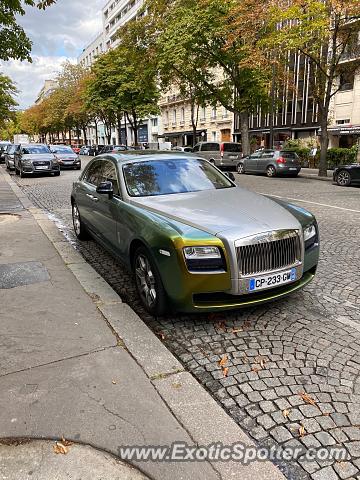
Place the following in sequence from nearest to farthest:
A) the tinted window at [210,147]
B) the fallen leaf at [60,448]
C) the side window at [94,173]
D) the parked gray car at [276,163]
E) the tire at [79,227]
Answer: the fallen leaf at [60,448]
the side window at [94,173]
the tire at [79,227]
the parked gray car at [276,163]
the tinted window at [210,147]

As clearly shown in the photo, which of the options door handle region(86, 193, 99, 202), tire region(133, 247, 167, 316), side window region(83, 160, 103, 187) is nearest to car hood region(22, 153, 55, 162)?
side window region(83, 160, 103, 187)

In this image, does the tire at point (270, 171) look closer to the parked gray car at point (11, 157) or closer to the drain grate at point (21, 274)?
the parked gray car at point (11, 157)

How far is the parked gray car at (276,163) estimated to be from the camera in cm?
2019

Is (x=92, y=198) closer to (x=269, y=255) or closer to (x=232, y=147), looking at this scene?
(x=269, y=255)

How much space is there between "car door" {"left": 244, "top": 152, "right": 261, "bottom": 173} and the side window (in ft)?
53.2

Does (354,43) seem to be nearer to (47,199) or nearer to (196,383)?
(47,199)

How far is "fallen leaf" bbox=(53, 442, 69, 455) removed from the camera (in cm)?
222

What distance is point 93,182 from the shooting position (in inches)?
Answer: 242

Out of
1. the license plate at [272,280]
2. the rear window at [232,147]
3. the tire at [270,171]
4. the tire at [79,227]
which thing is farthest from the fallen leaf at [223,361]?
the rear window at [232,147]

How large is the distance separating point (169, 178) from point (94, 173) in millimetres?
1824

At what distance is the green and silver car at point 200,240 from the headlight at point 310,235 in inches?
0.4

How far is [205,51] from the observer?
2294cm

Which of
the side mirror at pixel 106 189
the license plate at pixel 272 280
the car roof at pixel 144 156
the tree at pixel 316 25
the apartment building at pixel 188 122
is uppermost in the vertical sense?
the tree at pixel 316 25

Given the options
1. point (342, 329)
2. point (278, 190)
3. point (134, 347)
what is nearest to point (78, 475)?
point (134, 347)
